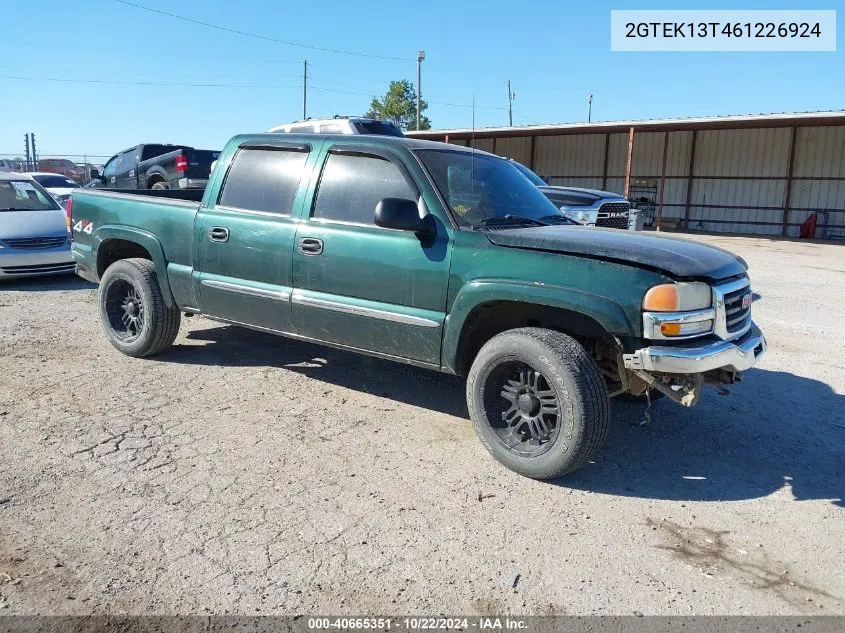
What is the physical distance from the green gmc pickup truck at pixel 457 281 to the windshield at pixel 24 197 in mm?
5598

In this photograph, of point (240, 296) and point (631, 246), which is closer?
point (631, 246)

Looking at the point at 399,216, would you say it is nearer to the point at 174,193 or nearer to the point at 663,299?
the point at 663,299

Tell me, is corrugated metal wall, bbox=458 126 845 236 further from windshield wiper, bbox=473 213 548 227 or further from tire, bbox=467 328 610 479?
tire, bbox=467 328 610 479

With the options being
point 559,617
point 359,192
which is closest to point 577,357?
point 559,617

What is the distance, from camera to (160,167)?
49.0ft

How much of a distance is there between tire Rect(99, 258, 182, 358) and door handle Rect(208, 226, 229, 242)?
81cm

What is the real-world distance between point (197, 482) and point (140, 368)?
2320mm

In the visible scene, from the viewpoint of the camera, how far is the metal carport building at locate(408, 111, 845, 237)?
896 inches

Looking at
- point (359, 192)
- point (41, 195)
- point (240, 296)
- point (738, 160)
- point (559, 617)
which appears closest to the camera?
point (559, 617)

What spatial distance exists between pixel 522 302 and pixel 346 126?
9.31 m

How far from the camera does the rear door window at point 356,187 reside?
4477 mm

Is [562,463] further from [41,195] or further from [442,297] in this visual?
[41,195]

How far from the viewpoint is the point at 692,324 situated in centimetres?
353

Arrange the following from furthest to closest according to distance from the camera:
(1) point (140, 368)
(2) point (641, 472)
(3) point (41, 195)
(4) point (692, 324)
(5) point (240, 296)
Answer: (3) point (41, 195) → (1) point (140, 368) → (5) point (240, 296) → (2) point (641, 472) → (4) point (692, 324)
